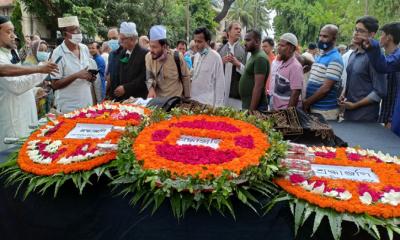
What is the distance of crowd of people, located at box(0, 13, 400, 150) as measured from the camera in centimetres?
341

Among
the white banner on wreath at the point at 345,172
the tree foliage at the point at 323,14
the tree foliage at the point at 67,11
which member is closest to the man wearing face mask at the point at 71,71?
the white banner on wreath at the point at 345,172

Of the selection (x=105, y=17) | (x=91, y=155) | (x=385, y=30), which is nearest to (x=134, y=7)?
(x=105, y=17)

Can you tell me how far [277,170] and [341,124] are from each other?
6.21 feet

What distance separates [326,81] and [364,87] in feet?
1.41

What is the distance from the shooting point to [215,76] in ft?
14.3

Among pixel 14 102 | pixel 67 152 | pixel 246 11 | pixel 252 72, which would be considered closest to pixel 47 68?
pixel 14 102

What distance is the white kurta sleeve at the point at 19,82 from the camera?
319 centimetres

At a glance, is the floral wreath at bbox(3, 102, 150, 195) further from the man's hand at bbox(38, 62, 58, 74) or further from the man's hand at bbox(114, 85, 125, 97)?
the man's hand at bbox(114, 85, 125, 97)

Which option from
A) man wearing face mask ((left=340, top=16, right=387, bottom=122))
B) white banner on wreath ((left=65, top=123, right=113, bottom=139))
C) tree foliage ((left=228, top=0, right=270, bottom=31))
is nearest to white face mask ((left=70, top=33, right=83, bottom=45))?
white banner on wreath ((left=65, top=123, right=113, bottom=139))

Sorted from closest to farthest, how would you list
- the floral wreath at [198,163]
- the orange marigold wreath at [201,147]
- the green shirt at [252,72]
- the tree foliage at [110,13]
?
the floral wreath at [198,163] → the orange marigold wreath at [201,147] → the green shirt at [252,72] → the tree foliage at [110,13]

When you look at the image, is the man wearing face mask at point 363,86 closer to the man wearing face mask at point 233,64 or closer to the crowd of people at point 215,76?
the crowd of people at point 215,76

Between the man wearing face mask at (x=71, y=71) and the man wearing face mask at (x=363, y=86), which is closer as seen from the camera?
the man wearing face mask at (x=363, y=86)

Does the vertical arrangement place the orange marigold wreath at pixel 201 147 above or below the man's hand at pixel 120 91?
above

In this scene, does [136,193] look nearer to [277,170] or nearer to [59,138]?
[277,170]
